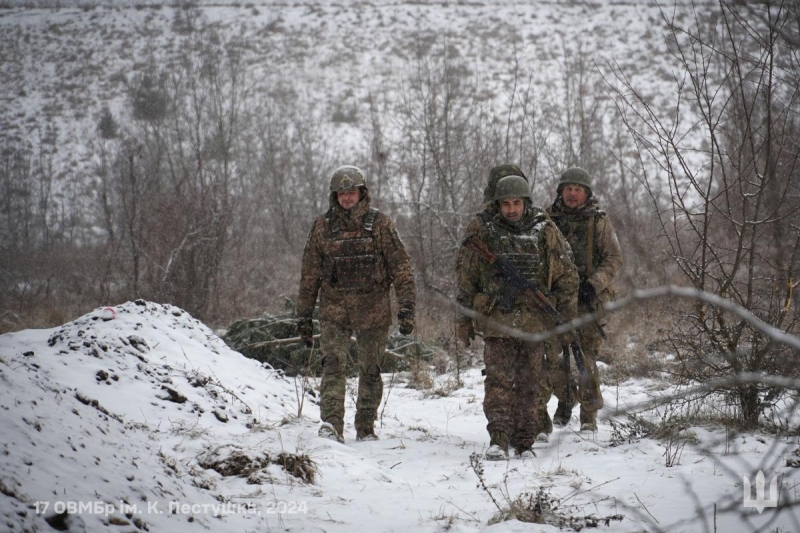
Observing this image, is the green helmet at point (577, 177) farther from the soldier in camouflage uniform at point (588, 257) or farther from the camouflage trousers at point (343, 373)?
the camouflage trousers at point (343, 373)

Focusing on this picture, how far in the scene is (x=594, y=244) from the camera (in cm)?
552

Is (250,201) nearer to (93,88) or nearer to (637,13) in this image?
(93,88)

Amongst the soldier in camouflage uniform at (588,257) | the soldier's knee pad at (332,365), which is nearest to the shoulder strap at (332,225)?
the soldier's knee pad at (332,365)

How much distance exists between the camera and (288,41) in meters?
35.8

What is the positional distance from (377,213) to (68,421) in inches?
120

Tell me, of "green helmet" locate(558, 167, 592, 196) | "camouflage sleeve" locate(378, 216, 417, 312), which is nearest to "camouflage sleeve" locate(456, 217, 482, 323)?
"camouflage sleeve" locate(378, 216, 417, 312)

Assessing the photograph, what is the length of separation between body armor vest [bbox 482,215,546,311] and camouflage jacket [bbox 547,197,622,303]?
85 centimetres

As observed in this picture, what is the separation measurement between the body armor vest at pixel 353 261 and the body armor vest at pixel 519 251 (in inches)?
38.1

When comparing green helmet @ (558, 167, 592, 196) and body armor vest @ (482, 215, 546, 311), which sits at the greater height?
green helmet @ (558, 167, 592, 196)

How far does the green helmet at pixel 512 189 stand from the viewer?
15.3 ft

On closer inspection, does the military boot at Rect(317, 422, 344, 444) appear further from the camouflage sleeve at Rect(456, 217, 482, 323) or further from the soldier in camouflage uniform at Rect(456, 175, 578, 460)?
the camouflage sleeve at Rect(456, 217, 482, 323)

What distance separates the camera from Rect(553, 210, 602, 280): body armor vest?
5.51 meters

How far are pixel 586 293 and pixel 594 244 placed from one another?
449 millimetres

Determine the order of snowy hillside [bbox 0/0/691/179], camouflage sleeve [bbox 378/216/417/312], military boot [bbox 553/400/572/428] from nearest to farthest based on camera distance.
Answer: camouflage sleeve [bbox 378/216/417/312] < military boot [bbox 553/400/572/428] < snowy hillside [bbox 0/0/691/179]
